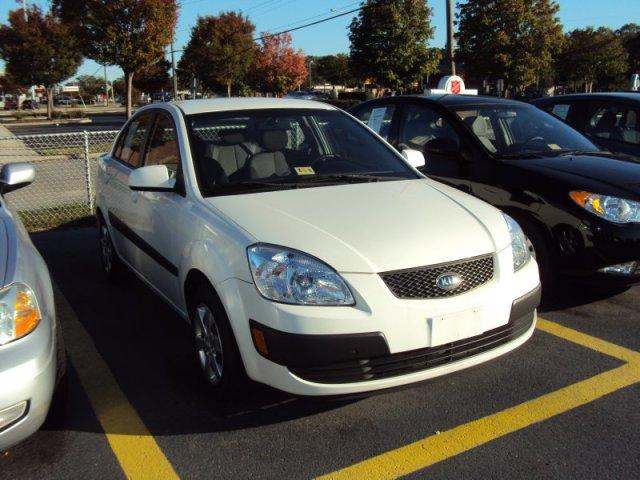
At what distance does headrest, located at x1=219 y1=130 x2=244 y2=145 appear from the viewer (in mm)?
3847

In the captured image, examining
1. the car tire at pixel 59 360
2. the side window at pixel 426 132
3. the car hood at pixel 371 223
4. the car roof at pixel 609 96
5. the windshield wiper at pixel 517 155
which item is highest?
the car roof at pixel 609 96

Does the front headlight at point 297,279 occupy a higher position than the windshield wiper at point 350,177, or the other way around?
the windshield wiper at point 350,177

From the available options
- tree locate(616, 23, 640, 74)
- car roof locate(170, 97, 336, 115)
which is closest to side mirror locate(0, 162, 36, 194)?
car roof locate(170, 97, 336, 115)

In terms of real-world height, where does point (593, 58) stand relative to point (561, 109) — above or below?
above

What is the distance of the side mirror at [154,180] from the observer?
3465 millimetres

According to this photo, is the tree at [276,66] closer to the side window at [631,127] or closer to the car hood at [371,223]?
the side window at [631,127]

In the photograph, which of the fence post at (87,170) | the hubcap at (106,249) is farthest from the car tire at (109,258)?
the fence post at (87,170)

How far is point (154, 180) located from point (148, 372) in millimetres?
1116

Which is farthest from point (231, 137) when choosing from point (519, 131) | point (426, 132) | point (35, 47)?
point (35, 47)

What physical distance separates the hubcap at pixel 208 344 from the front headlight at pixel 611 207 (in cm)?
268

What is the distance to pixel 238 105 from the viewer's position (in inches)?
162

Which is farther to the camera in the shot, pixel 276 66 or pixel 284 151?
pixel 276 66

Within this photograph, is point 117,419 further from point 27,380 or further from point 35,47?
point 35,47

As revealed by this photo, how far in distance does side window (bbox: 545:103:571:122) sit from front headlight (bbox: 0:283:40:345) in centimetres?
639
